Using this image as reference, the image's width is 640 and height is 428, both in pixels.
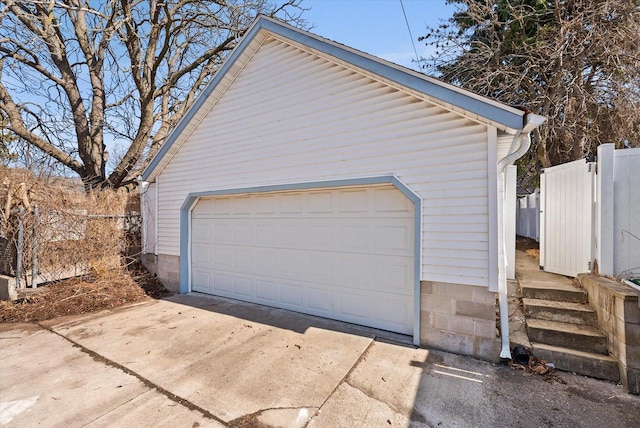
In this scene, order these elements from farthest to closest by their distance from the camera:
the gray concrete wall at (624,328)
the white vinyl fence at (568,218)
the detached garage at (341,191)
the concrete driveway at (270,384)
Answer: the white vinyl fence at (568,218)
the detached garage at (341,191)
the gray concrete wall at (624,328)
the concrete driveway at (270,384)

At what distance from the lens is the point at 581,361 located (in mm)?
3344

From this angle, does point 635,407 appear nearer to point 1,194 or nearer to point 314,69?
point 314,69

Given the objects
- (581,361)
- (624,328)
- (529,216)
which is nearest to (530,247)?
(529,216)

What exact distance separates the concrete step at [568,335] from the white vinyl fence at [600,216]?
2.90ft

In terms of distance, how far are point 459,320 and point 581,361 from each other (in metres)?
1.23

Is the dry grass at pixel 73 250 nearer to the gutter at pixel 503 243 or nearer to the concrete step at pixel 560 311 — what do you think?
the gutter at pixel 503 243

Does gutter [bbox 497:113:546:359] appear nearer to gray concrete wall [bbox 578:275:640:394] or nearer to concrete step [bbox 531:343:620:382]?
concrete step [bbox 531:343:620:382]

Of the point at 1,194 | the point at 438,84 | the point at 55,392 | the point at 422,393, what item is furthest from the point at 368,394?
the point at 1,194

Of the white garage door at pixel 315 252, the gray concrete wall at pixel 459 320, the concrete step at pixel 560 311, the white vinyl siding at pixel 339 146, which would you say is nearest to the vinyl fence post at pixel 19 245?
the white vinyl siding at pixel 339 146

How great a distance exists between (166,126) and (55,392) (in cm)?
1123

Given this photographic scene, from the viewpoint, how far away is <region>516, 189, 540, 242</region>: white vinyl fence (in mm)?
7984

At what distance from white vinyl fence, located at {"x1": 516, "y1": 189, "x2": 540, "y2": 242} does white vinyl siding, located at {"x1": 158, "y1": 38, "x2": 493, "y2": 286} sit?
17.5 ft

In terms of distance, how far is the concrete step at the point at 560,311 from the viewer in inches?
148

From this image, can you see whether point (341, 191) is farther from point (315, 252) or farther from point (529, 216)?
point (529, 216)
